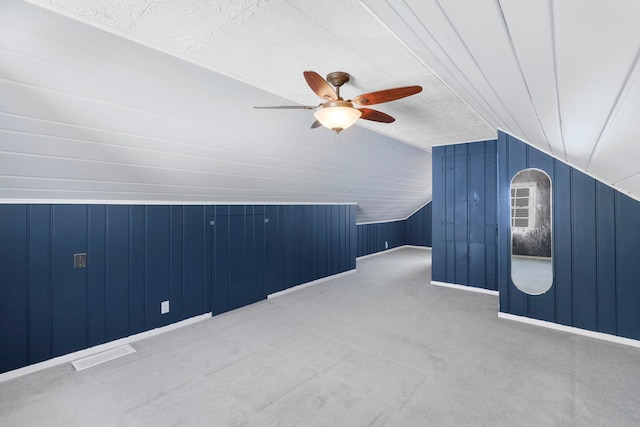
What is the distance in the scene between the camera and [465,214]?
522 centimetres

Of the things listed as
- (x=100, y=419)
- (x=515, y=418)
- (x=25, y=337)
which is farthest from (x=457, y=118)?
(x=25, y=337)

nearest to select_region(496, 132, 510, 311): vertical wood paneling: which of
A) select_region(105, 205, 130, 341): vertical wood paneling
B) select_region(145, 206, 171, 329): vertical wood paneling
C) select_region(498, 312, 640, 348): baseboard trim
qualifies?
select_region(498, 312, 640, 348): baseboard trim

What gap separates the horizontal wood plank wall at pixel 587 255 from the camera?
3221 mm

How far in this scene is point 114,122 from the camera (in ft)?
7.51

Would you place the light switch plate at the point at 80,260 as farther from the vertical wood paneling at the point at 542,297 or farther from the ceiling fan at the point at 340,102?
the vertical wood paneling at the point at 542,297

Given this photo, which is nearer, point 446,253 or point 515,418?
point 515,418

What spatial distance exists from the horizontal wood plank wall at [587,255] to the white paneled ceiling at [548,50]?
8.05 ft

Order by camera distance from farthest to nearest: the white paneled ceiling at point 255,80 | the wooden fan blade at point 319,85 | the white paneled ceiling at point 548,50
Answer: the wooden fan blade at point 319,85 < the white paneled ceiling at point 255,80 < the white paneled ceiling at point 548,50

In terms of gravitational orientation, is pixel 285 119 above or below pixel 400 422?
above

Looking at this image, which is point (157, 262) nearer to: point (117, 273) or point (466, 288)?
point (117, 273)

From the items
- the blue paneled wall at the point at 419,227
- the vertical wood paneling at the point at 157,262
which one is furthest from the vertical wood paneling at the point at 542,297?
the blue paneled wall at the point at 419,227

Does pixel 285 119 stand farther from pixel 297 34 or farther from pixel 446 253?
pixel 446 253

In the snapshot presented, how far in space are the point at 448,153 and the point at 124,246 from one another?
4.84m

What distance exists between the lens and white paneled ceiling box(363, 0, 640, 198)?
0.53 metres
